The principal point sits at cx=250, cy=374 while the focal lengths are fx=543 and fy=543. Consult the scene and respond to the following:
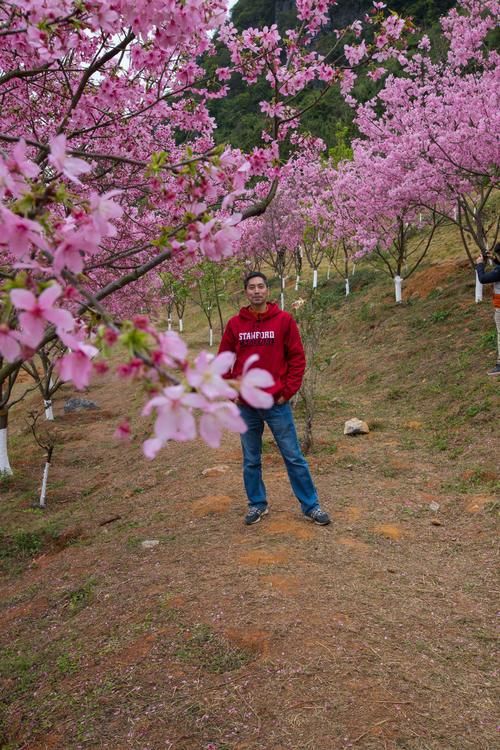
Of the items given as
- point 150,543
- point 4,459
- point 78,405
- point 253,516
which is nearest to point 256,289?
point 253,516

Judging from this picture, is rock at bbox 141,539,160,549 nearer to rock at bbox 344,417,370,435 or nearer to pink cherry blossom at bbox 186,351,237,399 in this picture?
rock at bbox 344,417,370,435

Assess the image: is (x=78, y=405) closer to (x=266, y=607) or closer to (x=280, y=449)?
(x=280, y=449)

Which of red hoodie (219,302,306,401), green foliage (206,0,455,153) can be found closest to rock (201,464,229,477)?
red hoodie (219,302,306,401)

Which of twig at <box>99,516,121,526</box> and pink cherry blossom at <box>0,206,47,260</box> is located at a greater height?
pink cherry blossom at <box>0,206,47,260</box>

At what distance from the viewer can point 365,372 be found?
11250mm

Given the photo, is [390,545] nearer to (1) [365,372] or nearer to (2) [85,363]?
(2) [85,363]

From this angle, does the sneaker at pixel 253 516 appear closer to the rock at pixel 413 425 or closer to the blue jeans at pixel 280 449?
the blue jeans at pixel 280 449

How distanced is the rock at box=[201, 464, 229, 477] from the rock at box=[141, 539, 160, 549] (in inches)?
66.2

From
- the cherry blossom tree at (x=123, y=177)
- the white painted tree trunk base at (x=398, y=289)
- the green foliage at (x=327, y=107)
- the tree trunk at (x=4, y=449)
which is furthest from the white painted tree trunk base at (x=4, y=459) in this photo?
the green foliage at (x=327, y=107)

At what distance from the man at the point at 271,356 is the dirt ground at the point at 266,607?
0.68m

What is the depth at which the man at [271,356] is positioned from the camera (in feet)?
13.4

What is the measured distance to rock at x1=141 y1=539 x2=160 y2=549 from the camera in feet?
15.4

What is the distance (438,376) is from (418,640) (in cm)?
679

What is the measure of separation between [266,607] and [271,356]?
1762 millimetres
